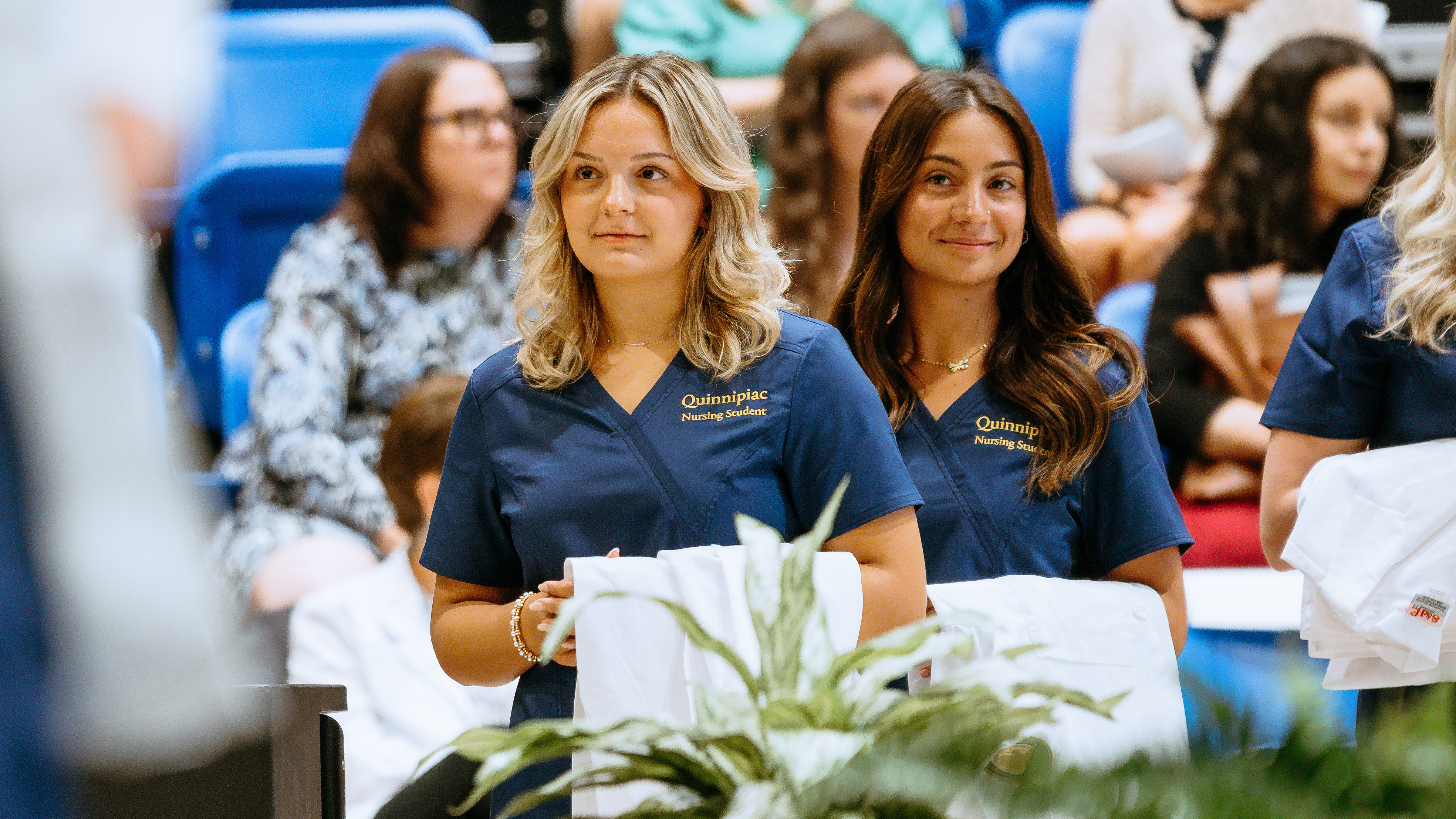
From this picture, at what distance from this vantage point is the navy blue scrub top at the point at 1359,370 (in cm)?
163

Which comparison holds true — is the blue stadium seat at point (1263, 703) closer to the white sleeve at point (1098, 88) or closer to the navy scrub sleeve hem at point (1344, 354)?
the navy scrub sleeve hem at point (1344, 354)

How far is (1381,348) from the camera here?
166 cm

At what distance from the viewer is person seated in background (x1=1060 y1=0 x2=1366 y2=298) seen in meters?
3.53

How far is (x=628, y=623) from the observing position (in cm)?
138

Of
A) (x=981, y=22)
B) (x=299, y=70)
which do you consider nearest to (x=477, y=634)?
(x=299, y=70)

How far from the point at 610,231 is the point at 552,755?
2.51 feet

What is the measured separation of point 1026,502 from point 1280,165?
186cm

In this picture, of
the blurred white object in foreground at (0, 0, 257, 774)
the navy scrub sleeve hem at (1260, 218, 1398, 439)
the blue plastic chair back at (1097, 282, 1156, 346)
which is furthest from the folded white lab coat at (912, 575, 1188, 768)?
the blue plastic chair back at (1097, 282, 1156, 346)

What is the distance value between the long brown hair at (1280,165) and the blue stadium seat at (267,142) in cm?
178

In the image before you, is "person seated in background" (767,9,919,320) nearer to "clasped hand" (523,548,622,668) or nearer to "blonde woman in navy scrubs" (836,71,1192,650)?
"blonde woman in navy scrubs" (836,71,1192,650)

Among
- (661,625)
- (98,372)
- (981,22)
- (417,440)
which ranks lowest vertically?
(417,440)

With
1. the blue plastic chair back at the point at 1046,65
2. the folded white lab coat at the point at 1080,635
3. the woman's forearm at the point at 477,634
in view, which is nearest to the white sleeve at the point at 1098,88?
the blue plastic chair back at the point at 1046,65

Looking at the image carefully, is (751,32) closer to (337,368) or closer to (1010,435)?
(337,368)

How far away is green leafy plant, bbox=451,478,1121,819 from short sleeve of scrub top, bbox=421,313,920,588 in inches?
20.6
